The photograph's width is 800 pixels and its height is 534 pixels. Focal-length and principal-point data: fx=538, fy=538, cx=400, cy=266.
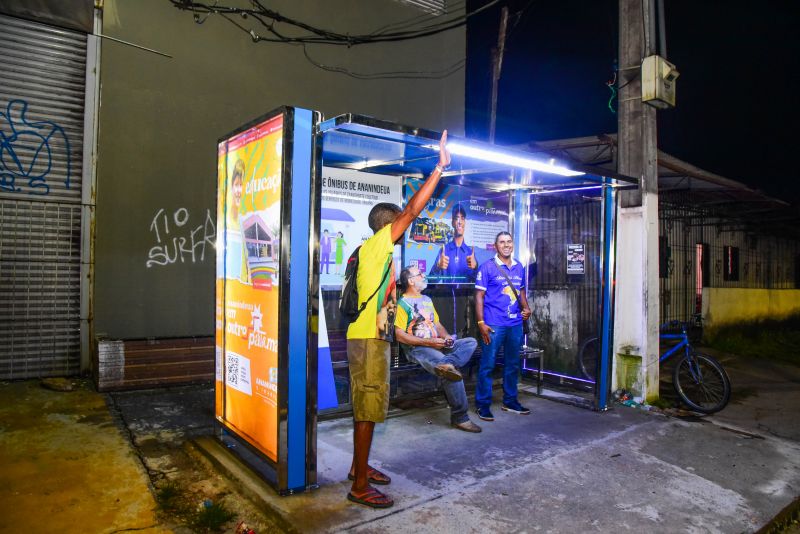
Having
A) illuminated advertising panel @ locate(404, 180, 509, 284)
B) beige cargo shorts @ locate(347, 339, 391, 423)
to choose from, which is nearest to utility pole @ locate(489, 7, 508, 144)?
illuminated advertising panel @ locate(404, 180, 509, 284)

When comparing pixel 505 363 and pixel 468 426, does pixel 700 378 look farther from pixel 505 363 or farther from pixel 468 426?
pixel 468 426

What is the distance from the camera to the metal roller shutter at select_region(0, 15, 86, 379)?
647 cm

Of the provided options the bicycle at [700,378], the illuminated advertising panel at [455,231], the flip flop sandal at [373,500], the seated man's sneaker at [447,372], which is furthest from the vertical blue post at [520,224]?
the flip flop sandal at [373,500]

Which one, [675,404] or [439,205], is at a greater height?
[439,205]

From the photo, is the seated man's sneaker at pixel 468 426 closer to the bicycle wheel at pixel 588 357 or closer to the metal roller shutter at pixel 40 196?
the bicycle wheel at pixel 588 357

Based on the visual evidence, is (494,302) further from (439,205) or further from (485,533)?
(485,533)

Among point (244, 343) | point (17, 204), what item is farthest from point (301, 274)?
point (17, 204)

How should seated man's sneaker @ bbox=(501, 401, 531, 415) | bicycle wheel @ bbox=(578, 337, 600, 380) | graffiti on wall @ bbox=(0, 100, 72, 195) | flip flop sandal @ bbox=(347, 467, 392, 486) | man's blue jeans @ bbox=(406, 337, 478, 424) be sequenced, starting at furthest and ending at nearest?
bicycle wheel @ bbox=(578, 337, 600, 380)
graffiti on wall @ bbox=(0, 100, 72, 195)
seated man's sneaker @ bbox=(501, 401, 531, 415)
man's blue jeans @ bbox=(406, 337, 478, 424)
flip flop sandal @ bbox=(347, 467, 392, 486)

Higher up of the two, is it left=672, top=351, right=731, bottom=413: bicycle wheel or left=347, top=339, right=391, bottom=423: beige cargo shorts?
left=347, top=339, right=391, bottom=423: beige cargo shorts

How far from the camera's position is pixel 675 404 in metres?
6.50

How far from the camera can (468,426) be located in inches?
204

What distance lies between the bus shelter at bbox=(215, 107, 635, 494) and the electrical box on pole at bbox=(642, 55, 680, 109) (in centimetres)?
128

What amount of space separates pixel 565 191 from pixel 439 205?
62.0 inches

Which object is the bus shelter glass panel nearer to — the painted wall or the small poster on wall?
the small poster on wall
